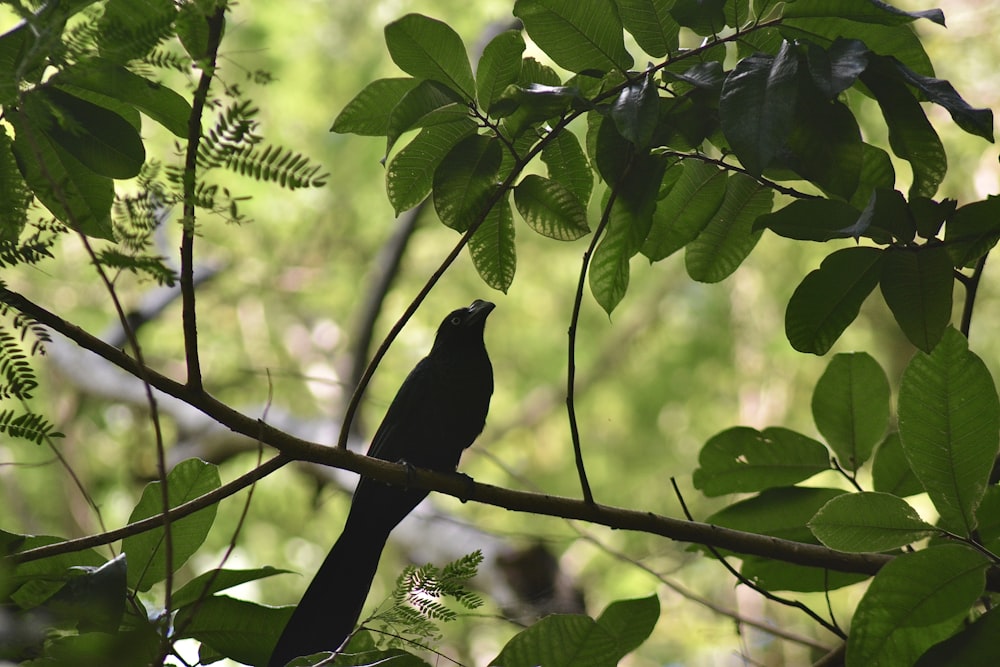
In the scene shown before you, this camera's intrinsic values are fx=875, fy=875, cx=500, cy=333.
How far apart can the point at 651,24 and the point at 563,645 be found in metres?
1.11

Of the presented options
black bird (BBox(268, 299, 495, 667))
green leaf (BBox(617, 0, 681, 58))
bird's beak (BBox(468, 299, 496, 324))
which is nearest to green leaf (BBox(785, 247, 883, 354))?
green leaf (BBox(617, 0, 681, 58))

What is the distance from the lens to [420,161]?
1694 mm

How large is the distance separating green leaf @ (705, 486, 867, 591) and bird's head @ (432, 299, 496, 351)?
132cm

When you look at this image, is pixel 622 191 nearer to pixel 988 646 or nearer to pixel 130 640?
pixel 988 646

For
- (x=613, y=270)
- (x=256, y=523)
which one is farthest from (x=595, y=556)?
(x=613, y=270)

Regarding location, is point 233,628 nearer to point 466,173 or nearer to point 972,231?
point 466,173

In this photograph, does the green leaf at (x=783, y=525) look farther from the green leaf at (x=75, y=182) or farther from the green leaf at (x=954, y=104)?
the green leaf at (x=75, y=182)

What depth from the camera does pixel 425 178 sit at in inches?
67.3

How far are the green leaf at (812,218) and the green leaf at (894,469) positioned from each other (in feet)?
2.46

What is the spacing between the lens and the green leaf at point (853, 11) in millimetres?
1381

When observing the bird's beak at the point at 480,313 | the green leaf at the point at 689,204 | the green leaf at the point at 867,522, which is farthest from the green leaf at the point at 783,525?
the bird's beak at the point at 480,313

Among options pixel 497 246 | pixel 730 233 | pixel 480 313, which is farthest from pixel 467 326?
pixel 730 233

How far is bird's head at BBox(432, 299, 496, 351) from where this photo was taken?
3.10 meters

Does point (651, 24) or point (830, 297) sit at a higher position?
point (651, 24)
